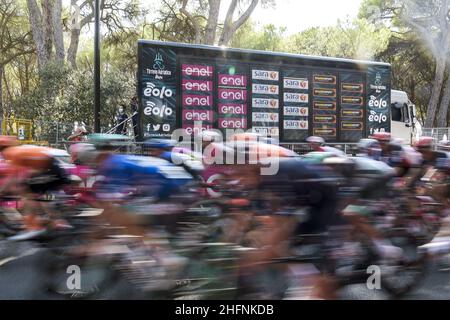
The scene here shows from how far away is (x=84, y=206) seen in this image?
17.4 feet

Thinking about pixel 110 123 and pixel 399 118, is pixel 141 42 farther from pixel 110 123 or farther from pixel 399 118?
pixel 399 118

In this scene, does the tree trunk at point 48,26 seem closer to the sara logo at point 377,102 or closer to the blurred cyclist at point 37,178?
the sara logo at point 377,102

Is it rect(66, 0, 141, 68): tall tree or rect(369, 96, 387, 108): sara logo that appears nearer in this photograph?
rect(369, 96, 387, 108): sara logo

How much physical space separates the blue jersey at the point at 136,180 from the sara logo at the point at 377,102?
9698 mm

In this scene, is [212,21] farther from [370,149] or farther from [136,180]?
[136,180]

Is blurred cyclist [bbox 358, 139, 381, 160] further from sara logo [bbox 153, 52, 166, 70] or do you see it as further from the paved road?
sara logo [bbox 153, 52, 166, 70]

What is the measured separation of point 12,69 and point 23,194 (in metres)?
34.7

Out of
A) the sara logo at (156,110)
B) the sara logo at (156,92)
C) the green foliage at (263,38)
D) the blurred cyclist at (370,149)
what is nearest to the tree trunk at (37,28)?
the sara logo at (156,92)

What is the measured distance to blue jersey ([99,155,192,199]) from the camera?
481cm

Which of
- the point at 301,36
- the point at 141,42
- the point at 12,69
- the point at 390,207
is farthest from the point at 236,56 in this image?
the point at 12,69

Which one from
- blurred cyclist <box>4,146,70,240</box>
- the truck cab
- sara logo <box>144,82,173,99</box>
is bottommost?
blurred cyclist <box>4,146,70,240</box>

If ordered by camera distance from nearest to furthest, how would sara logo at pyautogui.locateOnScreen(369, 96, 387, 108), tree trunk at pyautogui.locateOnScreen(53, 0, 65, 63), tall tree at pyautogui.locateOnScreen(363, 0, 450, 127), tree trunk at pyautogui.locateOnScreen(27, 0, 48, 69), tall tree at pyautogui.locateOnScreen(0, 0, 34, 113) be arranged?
sara logo at pyautogui.locateOnScreen(369, 96, 387, 108) < tree trunk at pyautogui.locateOnScreen(27, 0, 48, 69) < tree trunk at pyautogui.locateOnScreen(53, 0, 65, 63) < tall tree at pyautogui.locateOnScreen(0, 0, 34, 113) < tall tree at pyautogui.locateOnScreen(363, 0, 450, 127)

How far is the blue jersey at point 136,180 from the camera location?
4.81 meters

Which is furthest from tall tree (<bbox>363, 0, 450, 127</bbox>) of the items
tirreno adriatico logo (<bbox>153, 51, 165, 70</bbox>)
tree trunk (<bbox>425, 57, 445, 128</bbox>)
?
tirreno adriatico logo (<bbox>153, 51, 165, 70</bbox>)
